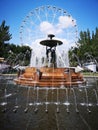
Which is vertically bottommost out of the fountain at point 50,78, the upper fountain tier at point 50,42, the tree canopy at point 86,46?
the fountain at point 50,78

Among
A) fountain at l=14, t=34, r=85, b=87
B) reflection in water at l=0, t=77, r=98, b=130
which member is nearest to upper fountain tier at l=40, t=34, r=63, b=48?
fountain at l=14, t=34, r=85, b=87

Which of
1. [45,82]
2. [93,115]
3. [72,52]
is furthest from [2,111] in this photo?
[72,52]

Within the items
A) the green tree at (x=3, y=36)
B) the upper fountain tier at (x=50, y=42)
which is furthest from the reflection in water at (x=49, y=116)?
the green tree at (x=3, y=36)

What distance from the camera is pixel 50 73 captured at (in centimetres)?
1727

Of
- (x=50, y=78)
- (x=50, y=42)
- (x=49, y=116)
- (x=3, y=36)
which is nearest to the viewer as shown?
(x=49, y=116)

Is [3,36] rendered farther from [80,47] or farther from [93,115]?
[93,115]

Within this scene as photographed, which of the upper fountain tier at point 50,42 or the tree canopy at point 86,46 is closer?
the upper fountain tier at point 50,42

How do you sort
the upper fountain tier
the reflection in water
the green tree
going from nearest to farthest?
the reflection in water, the upper fountain tier, the green tree

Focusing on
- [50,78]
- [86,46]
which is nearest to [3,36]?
[86,46]

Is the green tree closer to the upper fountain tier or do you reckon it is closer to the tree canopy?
the tree canopy

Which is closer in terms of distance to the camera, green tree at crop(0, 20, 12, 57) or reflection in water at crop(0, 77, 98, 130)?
reflection in water at crop(0, 77, 98, 130)

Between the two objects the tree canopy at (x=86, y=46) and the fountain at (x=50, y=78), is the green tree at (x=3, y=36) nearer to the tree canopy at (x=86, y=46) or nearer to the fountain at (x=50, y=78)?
the tree canopy at (x=86, y=46)

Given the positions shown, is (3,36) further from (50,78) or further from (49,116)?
(49,116)

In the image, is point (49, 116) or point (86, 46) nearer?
point (49, 116)
